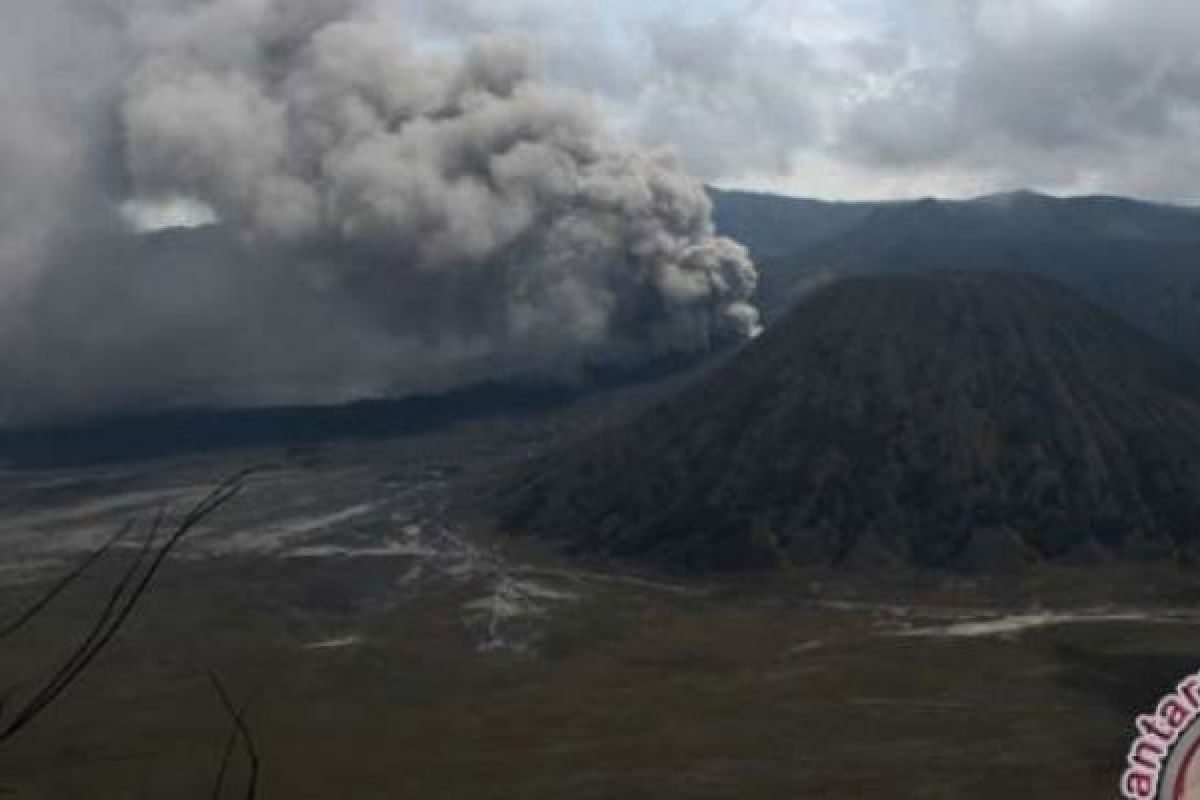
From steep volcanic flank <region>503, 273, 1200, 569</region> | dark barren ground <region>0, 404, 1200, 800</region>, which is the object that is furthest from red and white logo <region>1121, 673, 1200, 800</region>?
steep volcanic flank <region>503, 273, 1200, 569</region>

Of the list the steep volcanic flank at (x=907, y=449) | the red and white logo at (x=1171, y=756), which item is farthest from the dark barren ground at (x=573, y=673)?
the red and white logo at (x=1171, y=756)

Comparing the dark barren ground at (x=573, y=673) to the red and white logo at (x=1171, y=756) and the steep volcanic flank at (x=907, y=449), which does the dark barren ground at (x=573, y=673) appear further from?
the red and white logo at (x=1171, y=756)

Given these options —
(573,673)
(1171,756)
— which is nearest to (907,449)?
(573,673)

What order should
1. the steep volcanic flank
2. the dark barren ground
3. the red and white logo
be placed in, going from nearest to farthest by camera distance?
the red and white logo
the dark barren ground
the steep volcanic flank

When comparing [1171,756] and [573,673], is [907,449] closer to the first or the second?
[573,673]

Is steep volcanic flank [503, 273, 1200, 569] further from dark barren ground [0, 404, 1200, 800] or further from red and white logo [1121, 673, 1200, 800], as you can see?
red and white logo [1121, 673, 1200, 800]

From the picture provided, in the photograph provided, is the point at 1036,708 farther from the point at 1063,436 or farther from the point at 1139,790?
the point at 1139,790
